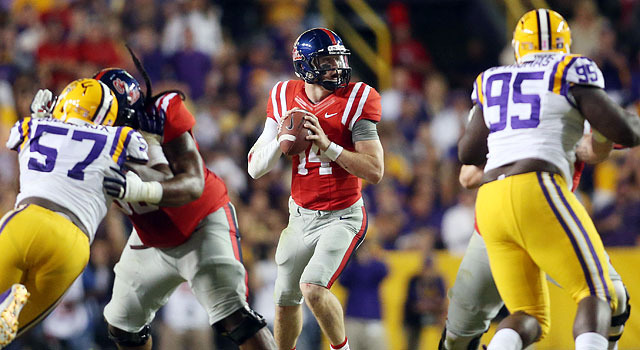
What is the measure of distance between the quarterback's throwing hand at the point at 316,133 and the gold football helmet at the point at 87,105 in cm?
111

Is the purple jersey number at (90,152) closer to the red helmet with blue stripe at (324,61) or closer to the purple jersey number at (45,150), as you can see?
the purple jersey number at (45,150)

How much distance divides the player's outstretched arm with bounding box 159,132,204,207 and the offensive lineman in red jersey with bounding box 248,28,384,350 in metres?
0.34

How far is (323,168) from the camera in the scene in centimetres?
522

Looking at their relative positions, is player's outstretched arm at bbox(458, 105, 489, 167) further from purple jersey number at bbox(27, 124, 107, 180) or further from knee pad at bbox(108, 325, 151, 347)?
knee pad at bbox(108, 325, 151, 347)

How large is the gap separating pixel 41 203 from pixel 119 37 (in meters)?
6.57

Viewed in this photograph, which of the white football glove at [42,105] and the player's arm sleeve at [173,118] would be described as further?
the player's arm sleeve at [173,118]

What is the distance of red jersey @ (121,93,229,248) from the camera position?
521cm

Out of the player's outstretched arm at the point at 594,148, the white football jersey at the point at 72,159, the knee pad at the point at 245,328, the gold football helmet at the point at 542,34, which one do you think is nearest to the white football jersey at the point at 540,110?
the gold football helmet at the point at 542,34

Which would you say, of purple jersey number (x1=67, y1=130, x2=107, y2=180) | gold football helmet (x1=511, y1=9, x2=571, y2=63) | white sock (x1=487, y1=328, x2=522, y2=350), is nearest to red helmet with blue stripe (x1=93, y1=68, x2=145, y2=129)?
purple jersey number (x1=67, y1=130, x2=107, y2=180)

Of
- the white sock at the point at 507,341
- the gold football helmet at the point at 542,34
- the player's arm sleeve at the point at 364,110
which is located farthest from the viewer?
the player's arm sleeve at the point at 364,110

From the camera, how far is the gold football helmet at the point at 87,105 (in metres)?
4.86

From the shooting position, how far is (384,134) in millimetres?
11195

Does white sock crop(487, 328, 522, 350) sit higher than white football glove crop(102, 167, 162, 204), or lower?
lower

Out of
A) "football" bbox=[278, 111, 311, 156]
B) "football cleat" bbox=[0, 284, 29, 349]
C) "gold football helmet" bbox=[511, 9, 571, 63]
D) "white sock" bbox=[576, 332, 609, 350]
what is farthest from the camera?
"football" bbox=[278, 111, 311, 156]
